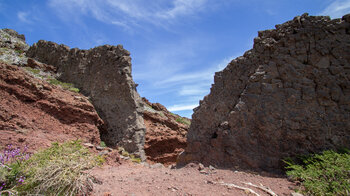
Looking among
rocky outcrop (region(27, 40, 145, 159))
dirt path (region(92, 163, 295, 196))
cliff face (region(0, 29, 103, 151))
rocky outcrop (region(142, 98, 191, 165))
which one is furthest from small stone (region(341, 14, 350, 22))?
rocky outcrop (region(142, 98, 191, 165))

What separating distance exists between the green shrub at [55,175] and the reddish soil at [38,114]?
309 cm

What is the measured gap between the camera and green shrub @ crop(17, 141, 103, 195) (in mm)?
2805

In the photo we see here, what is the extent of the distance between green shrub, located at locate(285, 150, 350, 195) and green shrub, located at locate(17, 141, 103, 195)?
393 centimetres

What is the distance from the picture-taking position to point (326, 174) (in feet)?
12.8

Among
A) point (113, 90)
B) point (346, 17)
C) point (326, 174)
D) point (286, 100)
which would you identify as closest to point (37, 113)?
point (113, 90)

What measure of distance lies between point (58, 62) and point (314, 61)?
45.9 feet

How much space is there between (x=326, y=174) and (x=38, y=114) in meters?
8.90

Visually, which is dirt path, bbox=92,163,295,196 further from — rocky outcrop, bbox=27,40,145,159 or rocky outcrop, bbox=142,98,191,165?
rocky outcrop, bbox=142,98,191,165

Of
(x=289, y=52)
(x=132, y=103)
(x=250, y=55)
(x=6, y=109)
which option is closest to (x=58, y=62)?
(x=132, y=103)

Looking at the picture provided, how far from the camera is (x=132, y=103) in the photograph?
10195mm

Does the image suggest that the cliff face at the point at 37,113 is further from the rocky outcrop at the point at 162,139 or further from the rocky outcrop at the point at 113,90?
the rocky outcrop at the point at 162,139

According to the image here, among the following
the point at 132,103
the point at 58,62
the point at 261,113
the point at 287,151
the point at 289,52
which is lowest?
the point at 287,151

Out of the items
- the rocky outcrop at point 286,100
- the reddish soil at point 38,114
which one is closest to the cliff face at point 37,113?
the reddish soil at point 38,114

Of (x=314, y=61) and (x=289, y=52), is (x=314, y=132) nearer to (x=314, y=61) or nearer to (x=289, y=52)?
(x=314, y=61)
